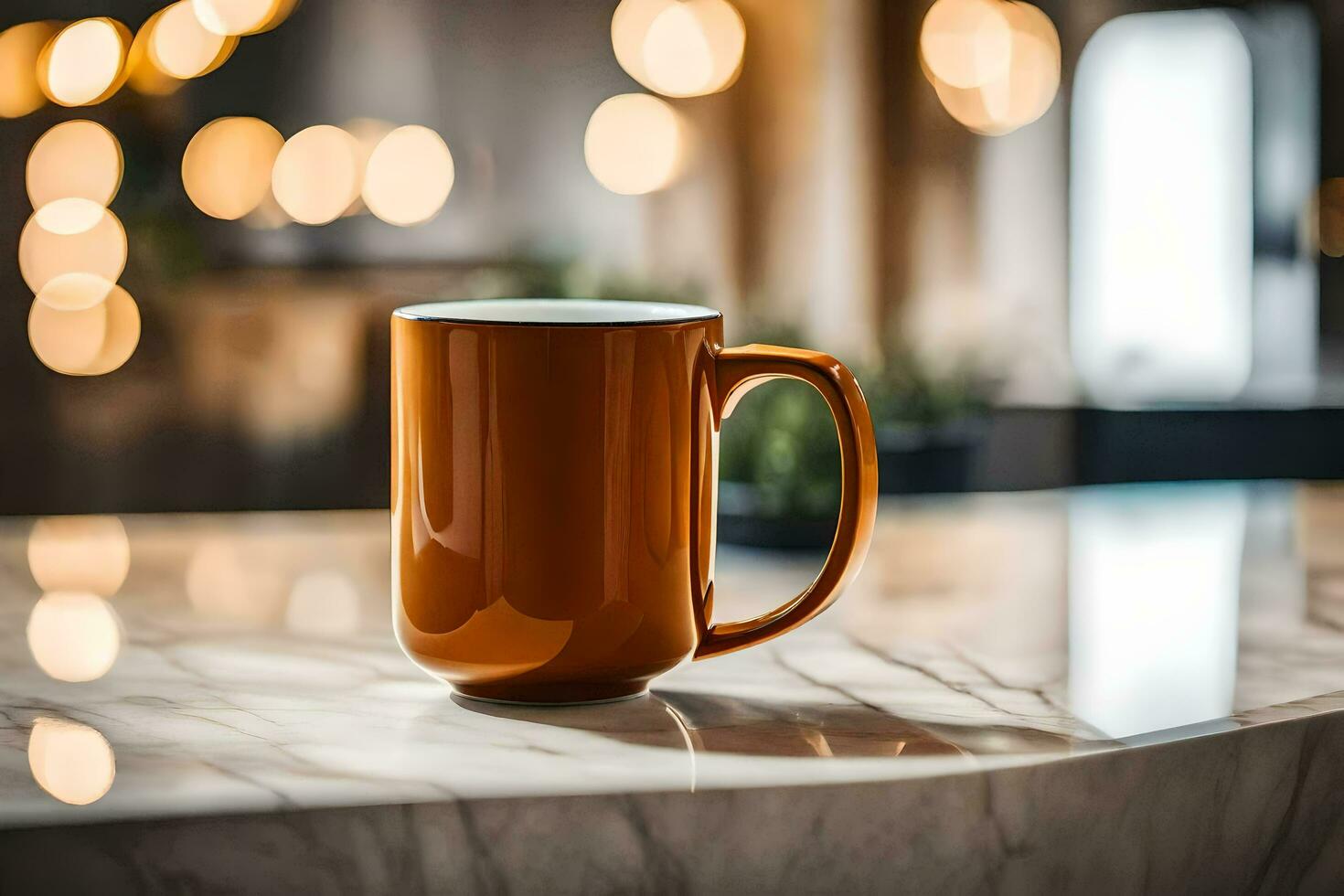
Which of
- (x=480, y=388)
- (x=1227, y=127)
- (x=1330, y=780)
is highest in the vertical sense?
(x=1227, y=127)

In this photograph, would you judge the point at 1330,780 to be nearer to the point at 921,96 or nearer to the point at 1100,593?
the point at 1100,593

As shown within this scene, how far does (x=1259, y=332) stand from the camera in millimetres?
2068

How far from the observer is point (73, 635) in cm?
53

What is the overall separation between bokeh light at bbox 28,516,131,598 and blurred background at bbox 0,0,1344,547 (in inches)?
50.8

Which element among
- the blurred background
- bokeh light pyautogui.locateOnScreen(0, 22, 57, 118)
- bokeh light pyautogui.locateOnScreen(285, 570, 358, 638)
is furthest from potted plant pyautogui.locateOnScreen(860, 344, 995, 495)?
bokeh light pyautogui.locateOnScreen(0, 22, 57, 118)

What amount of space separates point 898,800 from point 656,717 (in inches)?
3.7

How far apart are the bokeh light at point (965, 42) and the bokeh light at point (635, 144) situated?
17.6 inches

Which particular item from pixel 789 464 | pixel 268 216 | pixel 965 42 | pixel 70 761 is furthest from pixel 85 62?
pixel 70 761

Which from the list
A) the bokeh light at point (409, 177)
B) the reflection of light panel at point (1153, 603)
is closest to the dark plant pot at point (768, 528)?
the reflection of light panel at point (1153, 603)

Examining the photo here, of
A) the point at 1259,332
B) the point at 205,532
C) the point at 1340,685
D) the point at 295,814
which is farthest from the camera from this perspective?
the point at 1259,332

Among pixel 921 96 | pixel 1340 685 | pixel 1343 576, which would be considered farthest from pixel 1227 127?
pixel 1340 685

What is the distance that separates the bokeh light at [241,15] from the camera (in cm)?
199

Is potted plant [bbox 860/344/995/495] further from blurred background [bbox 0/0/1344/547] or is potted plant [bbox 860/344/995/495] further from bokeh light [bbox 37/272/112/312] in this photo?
bokeh light [bbox 37/272/112/312]

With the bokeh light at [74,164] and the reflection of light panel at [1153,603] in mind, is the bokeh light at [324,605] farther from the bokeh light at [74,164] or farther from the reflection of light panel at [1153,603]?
the bokeh light at [74,164]
